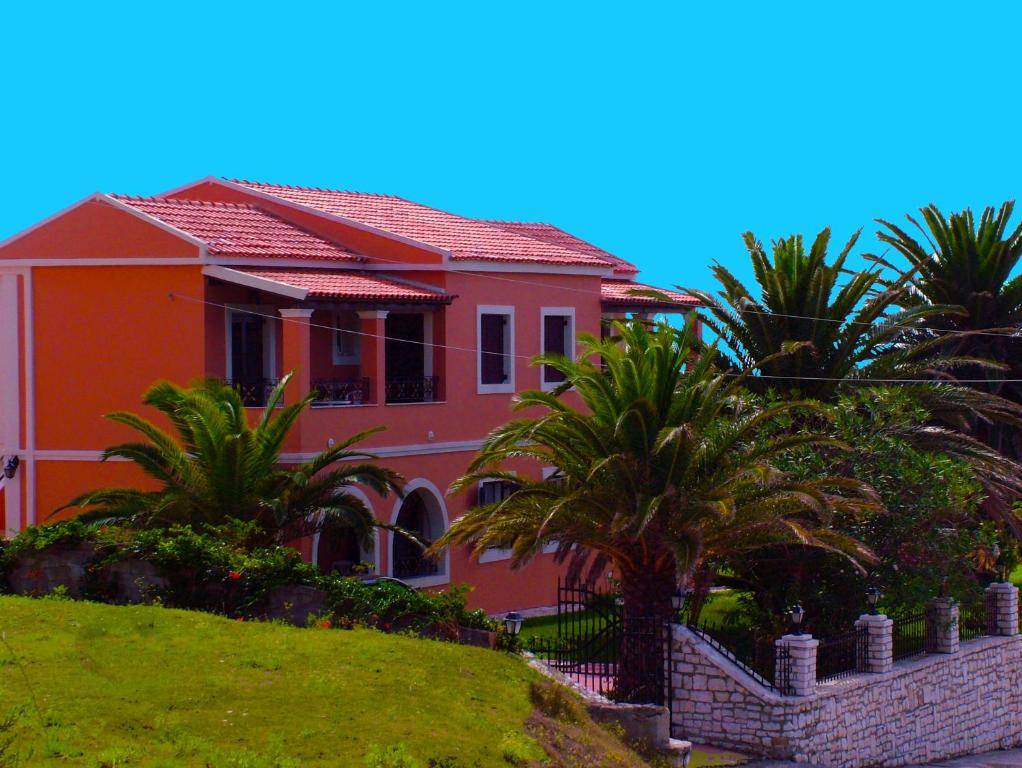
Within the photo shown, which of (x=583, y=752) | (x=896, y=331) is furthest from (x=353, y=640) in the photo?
(x=896, y=331)

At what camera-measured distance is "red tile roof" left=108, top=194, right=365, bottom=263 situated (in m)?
28.6

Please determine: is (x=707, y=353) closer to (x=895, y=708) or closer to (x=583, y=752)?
(x=895, y=708)

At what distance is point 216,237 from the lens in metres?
28.7

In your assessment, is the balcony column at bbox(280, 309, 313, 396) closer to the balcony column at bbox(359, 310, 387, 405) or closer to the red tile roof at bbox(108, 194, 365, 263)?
the balcony column at bbox(359, 310, 387, 405)

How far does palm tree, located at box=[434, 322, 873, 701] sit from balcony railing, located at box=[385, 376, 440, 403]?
23.1 ft

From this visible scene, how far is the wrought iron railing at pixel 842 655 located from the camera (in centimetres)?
2294

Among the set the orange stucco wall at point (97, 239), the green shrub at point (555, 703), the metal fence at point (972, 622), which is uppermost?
the orange stucco wall at point (97, 239)

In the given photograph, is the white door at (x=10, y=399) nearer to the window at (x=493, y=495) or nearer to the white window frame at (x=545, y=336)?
the window at (x=493, y=495)

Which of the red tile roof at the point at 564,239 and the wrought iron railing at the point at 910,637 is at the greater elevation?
the red tile roof at the point at 564,239

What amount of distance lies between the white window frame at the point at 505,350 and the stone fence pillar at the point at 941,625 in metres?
9.77

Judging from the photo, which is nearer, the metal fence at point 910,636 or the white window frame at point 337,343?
the metal fence at point 910,636

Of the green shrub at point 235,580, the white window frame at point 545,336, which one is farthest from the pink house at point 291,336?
the green shrub at point 235,580

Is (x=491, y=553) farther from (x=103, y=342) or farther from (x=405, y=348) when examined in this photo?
(x=103, y=342)

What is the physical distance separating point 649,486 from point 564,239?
67.0 feet
